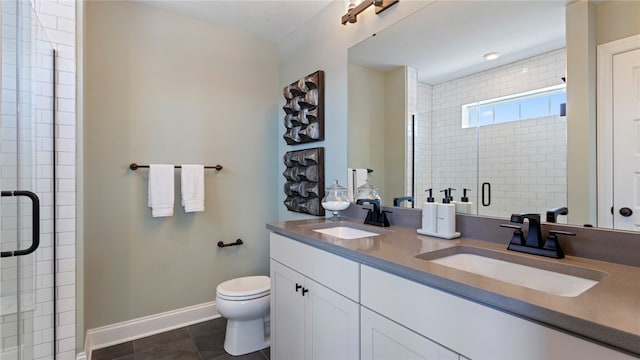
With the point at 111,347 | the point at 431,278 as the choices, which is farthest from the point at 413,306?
the point at 111,347

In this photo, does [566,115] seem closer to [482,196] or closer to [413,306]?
[482,196]

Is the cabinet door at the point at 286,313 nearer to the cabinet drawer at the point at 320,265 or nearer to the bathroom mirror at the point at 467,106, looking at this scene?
the cabinet drawer at the point at 320,265

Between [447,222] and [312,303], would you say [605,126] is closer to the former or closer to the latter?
[447,222]

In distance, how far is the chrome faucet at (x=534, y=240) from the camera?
1.02 m

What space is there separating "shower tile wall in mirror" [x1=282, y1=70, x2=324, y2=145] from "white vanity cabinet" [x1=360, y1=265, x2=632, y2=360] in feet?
4.54

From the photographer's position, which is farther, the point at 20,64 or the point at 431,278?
the point at 20,64

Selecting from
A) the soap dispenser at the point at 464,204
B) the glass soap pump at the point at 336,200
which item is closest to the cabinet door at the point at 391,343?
the soap dispenser at the point at 464,204

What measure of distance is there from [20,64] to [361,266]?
175 centimetres

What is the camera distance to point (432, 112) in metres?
1.62

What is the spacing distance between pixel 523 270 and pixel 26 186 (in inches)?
83.0

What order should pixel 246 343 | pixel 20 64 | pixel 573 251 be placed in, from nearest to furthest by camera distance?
pixel 573 251 < pixel 20 64 < pixel 246 343

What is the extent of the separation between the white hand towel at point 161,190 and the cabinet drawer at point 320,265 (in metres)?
0.99

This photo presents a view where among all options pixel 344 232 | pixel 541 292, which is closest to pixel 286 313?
pixel 344 232

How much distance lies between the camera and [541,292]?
2.32 feet
